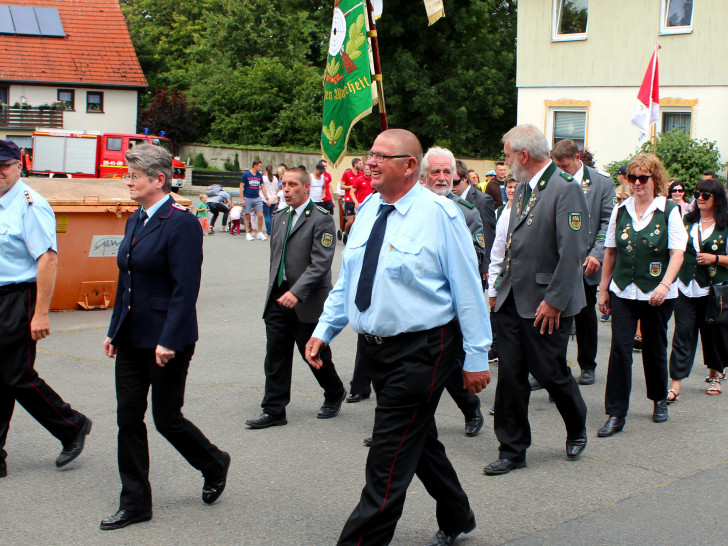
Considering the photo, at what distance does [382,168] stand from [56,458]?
3.14 metres

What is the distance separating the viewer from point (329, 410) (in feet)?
22.6

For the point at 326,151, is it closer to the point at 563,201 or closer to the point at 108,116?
the point at 563,201

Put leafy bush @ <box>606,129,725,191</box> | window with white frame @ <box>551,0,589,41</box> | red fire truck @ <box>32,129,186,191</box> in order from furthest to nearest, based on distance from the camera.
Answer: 1. red fire truck @ <box>32,129,186,191</box>
2. window with white frame @ <box>551,0,589,41</box>
3. leafy bush @ <box>606,129,725,191</box>

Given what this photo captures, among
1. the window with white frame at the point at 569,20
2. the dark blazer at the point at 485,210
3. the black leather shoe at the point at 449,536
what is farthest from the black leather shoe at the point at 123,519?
the window with white frame at the point at 569,20

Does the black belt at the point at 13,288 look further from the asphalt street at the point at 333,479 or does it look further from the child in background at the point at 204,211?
the child in background at the point at 204,211

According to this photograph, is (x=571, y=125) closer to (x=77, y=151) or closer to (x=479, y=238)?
(x=479, y=238)

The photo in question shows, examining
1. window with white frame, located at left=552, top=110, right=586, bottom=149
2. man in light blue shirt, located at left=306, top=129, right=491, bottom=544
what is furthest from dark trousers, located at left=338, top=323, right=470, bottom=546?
window with white frame, located at left=552, top=110, right=586, bottom=149

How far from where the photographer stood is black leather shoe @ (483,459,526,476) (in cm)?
556

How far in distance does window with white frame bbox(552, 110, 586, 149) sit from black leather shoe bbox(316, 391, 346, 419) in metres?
18.4

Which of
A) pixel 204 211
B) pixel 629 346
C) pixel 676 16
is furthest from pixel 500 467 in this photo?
pixel 676 16

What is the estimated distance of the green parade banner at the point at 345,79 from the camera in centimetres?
756

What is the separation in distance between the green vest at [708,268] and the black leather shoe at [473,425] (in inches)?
97.3

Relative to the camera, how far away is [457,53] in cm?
3906

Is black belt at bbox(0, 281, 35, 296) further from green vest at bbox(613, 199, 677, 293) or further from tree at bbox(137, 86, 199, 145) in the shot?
tree at bbox(137, 86, 199, 145)
